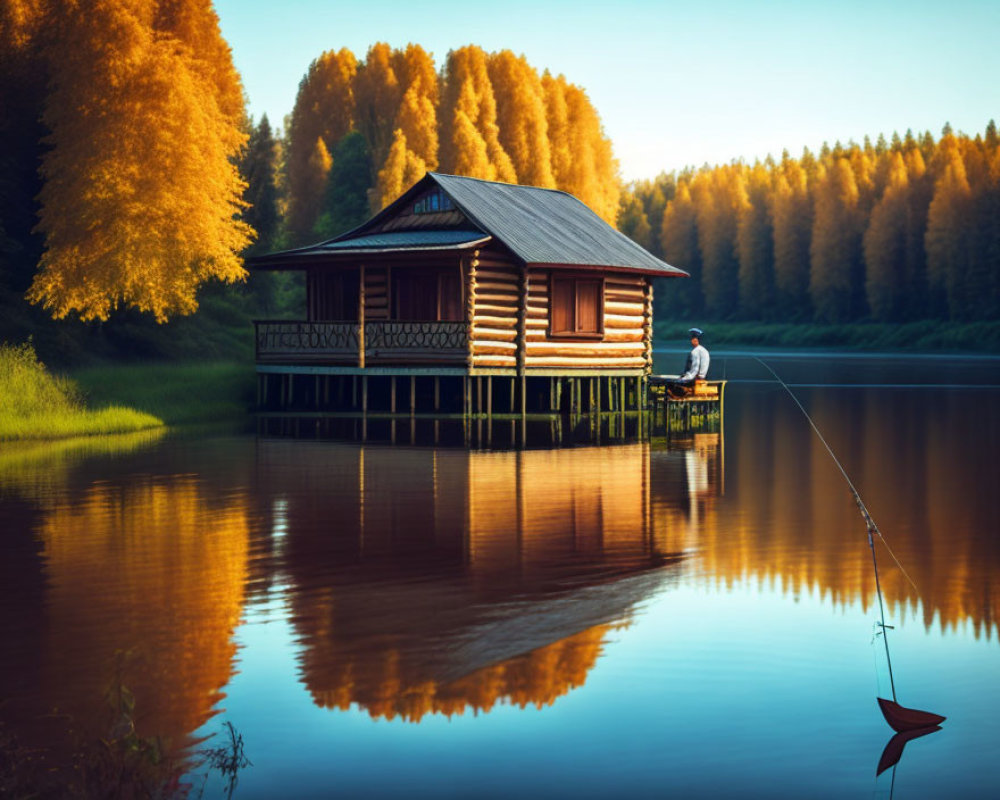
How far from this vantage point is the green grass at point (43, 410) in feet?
94.3

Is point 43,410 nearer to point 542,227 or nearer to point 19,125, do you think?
point 19,125

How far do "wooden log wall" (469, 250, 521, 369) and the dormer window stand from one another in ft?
10.1

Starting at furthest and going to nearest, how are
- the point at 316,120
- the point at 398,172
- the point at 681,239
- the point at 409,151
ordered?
the point at 681,239 < the point at 316,120 < the point at 409,151 < the point at 398,172

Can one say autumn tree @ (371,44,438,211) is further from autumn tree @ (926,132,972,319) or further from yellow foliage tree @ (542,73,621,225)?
autumn tree @ (926,132,972,319)

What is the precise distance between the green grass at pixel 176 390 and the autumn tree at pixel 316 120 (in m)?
54.0

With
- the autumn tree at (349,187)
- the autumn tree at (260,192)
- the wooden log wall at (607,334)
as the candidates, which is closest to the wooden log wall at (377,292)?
the wooden log wall at (607,334)

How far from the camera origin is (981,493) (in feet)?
64.6

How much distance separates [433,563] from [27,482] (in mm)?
9684

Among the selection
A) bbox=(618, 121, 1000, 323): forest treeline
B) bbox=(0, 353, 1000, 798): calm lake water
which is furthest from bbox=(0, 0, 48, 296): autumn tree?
bbox=(618, 121, 1000, 323): forest treeline

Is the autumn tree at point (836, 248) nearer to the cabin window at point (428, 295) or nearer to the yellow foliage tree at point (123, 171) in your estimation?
the cabin window at point (428, 295)

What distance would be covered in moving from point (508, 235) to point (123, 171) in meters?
10.5

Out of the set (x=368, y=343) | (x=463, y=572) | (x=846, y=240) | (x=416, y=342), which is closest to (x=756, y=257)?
(x=846, y=240)

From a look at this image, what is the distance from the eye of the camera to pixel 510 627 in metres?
10.3

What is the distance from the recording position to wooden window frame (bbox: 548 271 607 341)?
38188mm
